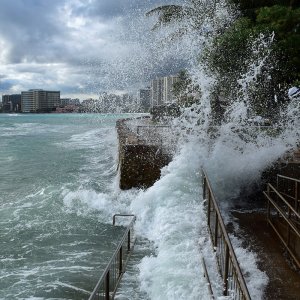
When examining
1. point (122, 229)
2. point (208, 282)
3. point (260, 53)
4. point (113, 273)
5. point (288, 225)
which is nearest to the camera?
point (208, 282)

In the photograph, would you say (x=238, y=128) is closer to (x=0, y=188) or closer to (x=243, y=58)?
(x=243, y=58)

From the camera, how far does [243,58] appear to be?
1970 centimetres

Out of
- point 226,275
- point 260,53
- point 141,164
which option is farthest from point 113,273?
point 260,53

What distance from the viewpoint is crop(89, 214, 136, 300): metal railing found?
4.78 metres

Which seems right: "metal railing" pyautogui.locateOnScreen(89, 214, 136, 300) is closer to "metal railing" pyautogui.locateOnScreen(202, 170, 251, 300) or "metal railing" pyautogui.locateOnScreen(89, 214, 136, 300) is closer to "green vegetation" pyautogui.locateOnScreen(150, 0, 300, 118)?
"metal railing" pyautogui.locateOnScreen(202, 170, 251, 300)

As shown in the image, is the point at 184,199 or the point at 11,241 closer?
the point at 11,241

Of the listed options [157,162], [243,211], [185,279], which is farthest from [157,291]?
[157,162]

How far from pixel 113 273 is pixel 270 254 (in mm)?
2641

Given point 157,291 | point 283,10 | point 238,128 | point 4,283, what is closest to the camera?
point 157,291

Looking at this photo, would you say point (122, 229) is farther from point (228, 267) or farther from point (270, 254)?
point (228, 267)

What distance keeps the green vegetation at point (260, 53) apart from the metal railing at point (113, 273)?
10.4 meters

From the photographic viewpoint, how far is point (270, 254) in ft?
22.3

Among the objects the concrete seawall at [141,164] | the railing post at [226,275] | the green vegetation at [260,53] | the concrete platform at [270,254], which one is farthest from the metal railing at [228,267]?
the green vegetation at [260,53]

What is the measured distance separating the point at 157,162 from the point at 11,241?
5.35m
